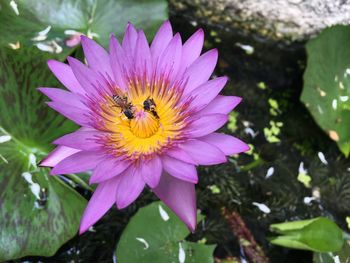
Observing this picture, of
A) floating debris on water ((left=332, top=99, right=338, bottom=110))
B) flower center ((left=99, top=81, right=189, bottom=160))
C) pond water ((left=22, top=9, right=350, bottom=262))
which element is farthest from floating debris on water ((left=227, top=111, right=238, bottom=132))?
flower center ((left=99, top=81, right=189, bottom=160))

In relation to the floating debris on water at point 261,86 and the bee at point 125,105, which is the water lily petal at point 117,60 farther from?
the floating debris on water at point 261,86

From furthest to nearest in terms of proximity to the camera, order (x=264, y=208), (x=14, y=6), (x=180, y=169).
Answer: (x=264, y=208) → (x=14, y=6) → (x=180, y=169)

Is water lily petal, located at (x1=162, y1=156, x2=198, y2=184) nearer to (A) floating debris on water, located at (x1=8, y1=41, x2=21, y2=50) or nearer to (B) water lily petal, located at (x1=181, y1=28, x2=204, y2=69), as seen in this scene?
(B) water lily petal, located at (x1=181, y1=28, x2=204, y2=69)

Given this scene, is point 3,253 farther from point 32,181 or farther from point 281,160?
point 281,160

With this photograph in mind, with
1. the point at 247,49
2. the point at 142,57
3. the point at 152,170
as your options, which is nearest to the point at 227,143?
the point at 152,170

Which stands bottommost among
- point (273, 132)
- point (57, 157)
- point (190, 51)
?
point (273, 132)

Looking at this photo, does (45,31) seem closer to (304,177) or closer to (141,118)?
(141,118)
